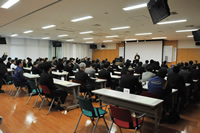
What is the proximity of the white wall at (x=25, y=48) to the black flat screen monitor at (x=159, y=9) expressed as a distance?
1476 cm

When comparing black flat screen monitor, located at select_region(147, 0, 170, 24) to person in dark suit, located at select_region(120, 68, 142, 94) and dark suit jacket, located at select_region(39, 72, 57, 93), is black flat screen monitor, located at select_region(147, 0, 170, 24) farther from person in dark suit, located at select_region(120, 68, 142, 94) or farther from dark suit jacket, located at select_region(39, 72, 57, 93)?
dark suit jacket, located at select_region(39, 72, 57, 93)

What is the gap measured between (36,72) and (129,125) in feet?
18.2

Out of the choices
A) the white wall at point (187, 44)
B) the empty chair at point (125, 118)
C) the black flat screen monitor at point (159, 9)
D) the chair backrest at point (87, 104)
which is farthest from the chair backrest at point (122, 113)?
the white wall at point (187, 44)

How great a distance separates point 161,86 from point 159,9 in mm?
1772

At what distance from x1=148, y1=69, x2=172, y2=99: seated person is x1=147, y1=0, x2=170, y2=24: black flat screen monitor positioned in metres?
1.27

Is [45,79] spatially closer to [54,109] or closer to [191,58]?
[54,109]

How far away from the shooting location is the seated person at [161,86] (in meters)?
3.41

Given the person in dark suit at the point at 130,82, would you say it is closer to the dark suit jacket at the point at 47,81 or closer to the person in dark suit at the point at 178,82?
the person in dark suit at the point at 178,82

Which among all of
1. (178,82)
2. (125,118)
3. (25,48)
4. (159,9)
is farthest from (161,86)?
(25,48)

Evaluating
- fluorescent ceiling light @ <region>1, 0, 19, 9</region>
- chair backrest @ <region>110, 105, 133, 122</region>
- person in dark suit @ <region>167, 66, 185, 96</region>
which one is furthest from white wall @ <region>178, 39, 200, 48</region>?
fluorescent ceiling light @ <region>1, 0, 19, 9</region>

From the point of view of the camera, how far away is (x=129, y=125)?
2.48m

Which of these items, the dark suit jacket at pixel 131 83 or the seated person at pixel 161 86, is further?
the dark suit jacket at pixel 131 83

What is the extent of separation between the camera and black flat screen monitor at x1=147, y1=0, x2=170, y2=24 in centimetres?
301

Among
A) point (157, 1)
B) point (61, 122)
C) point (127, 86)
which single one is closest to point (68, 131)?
point (61, 122)
